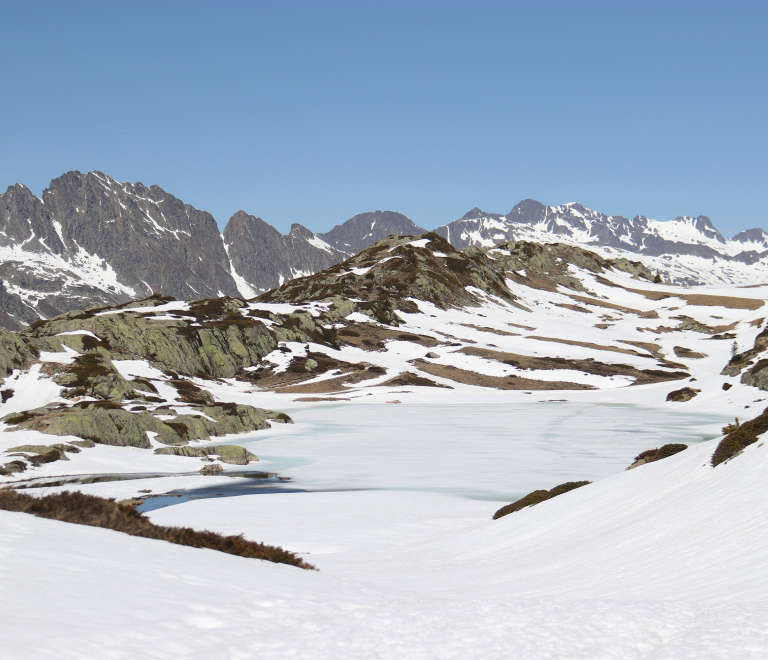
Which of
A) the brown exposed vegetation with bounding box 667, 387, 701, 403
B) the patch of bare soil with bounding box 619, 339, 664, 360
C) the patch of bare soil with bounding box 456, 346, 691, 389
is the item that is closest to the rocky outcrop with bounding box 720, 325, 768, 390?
the brown exposed vegetation with bounding box 667, 387, 701, 403

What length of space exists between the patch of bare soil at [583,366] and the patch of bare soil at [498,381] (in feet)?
25.7

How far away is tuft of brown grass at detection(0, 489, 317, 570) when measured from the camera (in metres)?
13.9

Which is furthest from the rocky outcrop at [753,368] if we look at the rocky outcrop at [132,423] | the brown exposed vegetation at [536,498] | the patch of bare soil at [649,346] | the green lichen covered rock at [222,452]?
the brown exposed vegetation at [536,498]

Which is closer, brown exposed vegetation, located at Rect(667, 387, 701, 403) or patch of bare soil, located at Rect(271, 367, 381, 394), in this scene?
brown exposed vegetation, located at Rect(667, 387, 701, 403)

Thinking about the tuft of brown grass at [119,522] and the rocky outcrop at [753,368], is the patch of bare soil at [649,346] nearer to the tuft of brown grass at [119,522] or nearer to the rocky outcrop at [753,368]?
the rocky outcrop at [753,368]

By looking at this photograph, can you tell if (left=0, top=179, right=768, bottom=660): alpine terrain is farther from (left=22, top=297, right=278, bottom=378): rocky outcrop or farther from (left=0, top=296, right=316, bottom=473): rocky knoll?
(left=22, top=297, right=278, bottom=378): rocky outcrop

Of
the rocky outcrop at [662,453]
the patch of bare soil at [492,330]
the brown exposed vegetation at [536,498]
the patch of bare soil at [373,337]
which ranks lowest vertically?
the brown exposed vegetation at [536,498]

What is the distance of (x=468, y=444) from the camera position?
53.4m

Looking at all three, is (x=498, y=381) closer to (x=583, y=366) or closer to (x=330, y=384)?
(x=583, y=366)

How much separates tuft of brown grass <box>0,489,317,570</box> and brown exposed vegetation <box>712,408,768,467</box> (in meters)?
9.77

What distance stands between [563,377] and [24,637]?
385ft

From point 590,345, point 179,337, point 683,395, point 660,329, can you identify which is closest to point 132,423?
point 683,395

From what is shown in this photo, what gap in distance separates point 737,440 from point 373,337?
13382 centimetres

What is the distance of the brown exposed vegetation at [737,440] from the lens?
1431 centimetres
